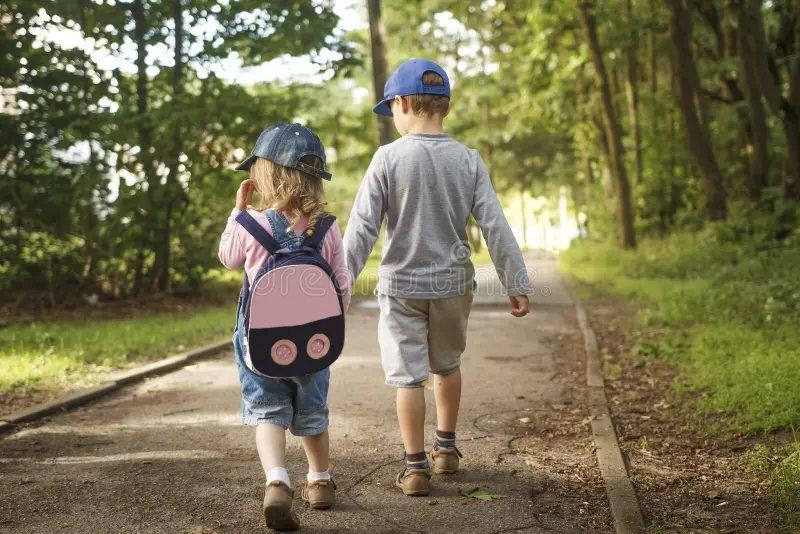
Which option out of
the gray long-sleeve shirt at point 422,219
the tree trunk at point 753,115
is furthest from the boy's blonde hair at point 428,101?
the tree trunk at point 753,115

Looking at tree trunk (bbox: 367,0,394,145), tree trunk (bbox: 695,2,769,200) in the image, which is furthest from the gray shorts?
tree trunk (bbox: 695,2,769,200)

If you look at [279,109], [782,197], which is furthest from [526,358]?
[782,197]

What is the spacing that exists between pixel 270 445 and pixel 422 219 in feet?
4.48

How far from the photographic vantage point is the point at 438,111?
4.35 meters

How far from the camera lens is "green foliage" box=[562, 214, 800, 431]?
558 cm

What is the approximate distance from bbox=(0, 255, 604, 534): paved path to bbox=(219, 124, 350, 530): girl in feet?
1.32

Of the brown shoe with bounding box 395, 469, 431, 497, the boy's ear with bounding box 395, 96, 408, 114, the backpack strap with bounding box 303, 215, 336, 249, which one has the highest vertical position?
the boy's ear with bounding box 395, 96, 408, 114

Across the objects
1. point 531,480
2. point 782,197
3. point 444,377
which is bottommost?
point 531,480

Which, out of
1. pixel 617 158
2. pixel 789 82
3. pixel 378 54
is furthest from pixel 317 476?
pixel 617 158

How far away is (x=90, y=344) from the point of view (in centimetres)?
888

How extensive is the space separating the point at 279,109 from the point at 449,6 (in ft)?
44.1

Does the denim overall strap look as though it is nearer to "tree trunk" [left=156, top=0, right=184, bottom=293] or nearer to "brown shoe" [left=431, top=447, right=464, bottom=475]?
"brown shoe" [left=431, top=447, right=464, bottom=475]

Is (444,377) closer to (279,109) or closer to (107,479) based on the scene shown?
(107,479)

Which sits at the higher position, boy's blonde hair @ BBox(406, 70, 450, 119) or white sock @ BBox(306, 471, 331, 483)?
boy's blonde hair @ BBox(406, 70, 450, 119)
